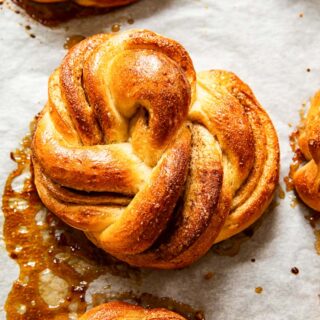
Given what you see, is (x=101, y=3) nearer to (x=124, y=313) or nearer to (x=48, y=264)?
(x=48, y=264)

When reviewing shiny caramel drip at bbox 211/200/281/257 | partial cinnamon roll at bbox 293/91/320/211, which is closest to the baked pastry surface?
partial cinnamon roll at bbox 293/91/320/211

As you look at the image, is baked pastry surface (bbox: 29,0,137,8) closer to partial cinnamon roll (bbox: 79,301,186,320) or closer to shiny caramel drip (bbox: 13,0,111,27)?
shiny caramel drip (bbox: 13,0,111,27)

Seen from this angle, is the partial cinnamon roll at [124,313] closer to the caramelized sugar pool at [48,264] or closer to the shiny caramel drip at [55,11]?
the caramelized sugar pool at [48,264]

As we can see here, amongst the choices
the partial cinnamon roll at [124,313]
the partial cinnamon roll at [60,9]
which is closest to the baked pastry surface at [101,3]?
the partial cinnamon roll at [60,9]

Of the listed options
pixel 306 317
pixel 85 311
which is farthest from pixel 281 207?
pixel 85 311

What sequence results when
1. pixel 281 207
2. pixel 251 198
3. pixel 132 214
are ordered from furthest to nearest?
pixel 281 207
pixel 251 198
pixel 132 214

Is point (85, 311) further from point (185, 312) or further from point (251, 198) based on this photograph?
point (251, 198)
